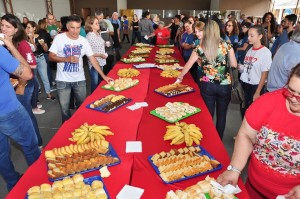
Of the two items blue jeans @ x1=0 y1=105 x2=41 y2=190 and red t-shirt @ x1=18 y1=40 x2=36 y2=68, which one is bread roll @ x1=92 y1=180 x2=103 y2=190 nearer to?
blue jeans @ x1=0 y1=105 x2=41 y2=190

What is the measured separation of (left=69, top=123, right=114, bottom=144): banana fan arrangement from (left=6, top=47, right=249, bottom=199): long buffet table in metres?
0.06

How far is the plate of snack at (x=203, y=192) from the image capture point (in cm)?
140

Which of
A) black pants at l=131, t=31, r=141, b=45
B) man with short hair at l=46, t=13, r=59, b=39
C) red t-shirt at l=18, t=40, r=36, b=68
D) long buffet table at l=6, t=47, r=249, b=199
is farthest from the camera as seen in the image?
black pants at l=131, t=31, r=141, b=45

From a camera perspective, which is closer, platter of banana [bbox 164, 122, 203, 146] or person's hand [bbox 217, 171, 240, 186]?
person's hand [bbox 217, 171, 240, 186]

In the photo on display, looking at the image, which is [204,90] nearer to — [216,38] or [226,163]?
[216,38]

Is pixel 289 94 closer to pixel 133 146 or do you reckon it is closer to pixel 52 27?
pixel 133 146

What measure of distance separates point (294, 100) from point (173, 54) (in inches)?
194

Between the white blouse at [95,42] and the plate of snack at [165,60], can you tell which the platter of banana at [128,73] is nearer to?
the white blouse at [95,42]

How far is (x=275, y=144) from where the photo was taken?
140 cm

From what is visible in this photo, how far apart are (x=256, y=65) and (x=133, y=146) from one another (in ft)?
6.94

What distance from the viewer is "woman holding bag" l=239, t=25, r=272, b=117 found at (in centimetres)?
302

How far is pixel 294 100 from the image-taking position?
4.00 feet

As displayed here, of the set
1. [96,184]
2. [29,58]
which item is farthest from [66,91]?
[96,184]

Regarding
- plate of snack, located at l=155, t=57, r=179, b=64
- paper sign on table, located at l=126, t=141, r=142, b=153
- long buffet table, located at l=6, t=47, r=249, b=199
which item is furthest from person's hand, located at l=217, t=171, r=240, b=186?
plate of snack, located at l=155, t=57, r=179, b=64
